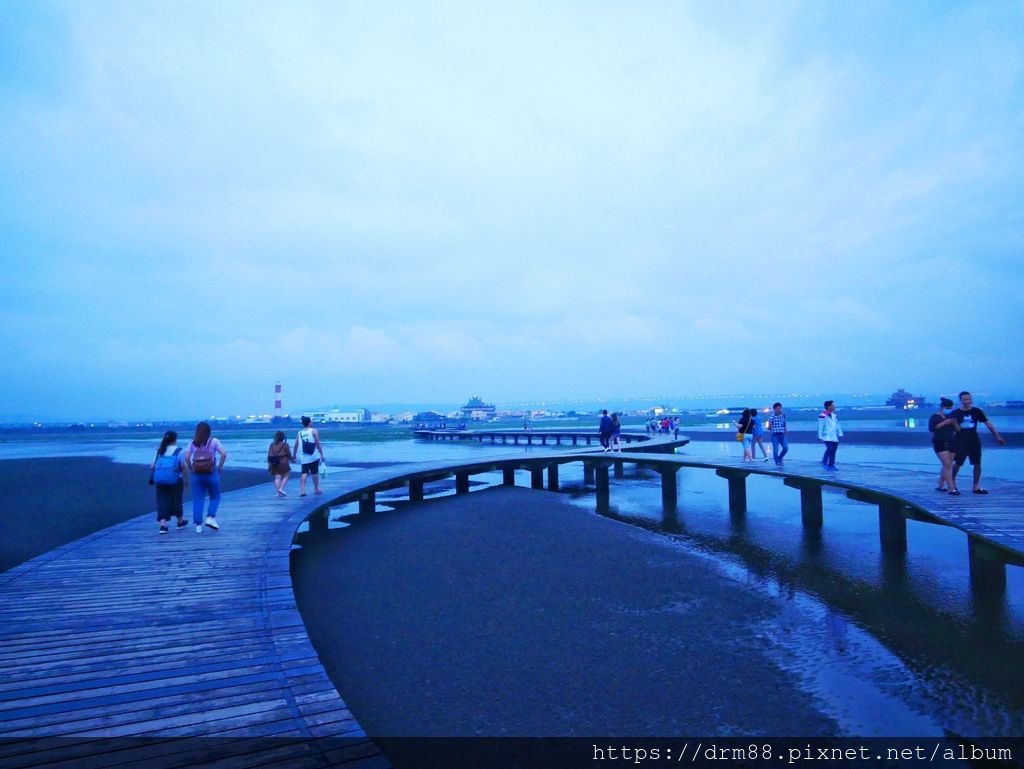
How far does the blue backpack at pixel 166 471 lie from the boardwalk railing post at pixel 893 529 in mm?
12983

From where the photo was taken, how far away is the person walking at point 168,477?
9.83m

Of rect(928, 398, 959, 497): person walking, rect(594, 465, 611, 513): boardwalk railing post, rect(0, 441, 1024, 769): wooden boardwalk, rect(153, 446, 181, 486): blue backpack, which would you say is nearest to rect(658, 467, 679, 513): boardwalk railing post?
rect(594, 465, 611, 513): boardwalk railing post

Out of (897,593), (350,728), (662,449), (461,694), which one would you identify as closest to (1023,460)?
(662,449)

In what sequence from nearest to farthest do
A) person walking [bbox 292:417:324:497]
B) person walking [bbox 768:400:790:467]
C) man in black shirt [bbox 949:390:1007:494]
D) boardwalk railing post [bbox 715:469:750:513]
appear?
man in black shirt [bbox 949:390:1007:494], person walking [bbox 292:417:324:497], person walking [bbox 768:400:790:467], boardwalk railing post [bbox 715:469:750:513]

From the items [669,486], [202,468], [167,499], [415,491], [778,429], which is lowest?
[415,491]

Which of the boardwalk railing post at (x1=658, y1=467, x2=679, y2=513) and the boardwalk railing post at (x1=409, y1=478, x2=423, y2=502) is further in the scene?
the boardwalk railing post at (x1=409, y1=478, x2=423, y2=502)

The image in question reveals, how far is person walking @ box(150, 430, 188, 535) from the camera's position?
983 centimetres

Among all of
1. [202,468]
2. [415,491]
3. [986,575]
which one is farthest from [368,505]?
[986,575]

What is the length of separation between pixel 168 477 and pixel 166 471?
0.34 ft

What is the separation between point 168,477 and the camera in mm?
9820

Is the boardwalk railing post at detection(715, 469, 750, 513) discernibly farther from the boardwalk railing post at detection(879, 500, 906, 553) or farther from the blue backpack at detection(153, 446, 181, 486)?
the blue backpack at detection(153, 446, 181, 486)

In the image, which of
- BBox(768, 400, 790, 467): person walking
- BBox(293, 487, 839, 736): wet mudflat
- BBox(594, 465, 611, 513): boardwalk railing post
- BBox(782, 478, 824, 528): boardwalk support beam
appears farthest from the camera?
BBox(594, 465, 611, 513): boardwalk railing post

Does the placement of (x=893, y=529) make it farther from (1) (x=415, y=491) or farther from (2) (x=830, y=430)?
(1) (x=415, y=491)

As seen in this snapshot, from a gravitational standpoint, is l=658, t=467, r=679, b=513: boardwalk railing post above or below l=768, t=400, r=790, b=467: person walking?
below
